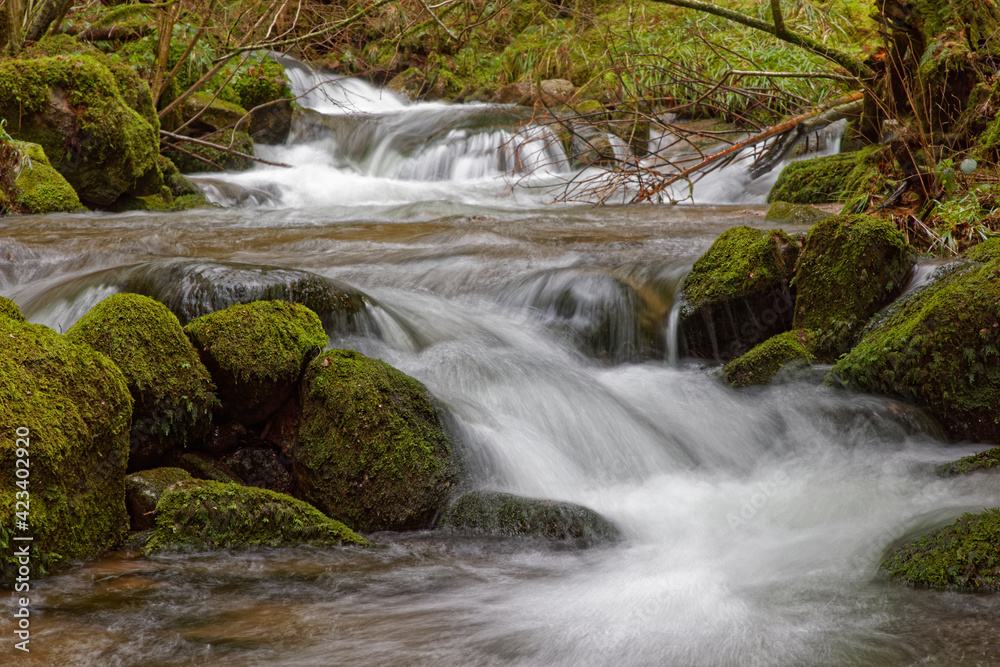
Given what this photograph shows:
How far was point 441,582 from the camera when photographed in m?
2.84

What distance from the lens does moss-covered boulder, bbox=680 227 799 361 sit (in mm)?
4895

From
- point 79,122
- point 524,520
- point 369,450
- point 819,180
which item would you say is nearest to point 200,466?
point 369,450

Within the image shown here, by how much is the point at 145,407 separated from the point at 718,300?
11.1 feet

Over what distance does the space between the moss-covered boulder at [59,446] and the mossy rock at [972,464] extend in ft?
11.6

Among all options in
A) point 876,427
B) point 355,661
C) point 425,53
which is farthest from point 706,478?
point 425,53

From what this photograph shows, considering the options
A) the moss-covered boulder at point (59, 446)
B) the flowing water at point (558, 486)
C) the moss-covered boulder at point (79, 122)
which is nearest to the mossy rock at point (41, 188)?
the moss-covered boulder at point (79, 122)

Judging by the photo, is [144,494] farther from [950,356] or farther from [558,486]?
[950,356]

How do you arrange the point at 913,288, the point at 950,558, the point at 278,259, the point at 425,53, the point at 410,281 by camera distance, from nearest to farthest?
the point at 950,558
the point at 913,288
the point at 410,281
the point at 278,259
the point at 425,53

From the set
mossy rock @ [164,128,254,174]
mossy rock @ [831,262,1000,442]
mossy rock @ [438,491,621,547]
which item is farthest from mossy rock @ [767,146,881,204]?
mossy rock @ [164,128,254,174]

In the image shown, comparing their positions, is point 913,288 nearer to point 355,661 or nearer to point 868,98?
point 868,98

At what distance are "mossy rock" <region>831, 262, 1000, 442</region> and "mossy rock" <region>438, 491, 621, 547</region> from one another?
6.47ft

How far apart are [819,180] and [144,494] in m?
7.97

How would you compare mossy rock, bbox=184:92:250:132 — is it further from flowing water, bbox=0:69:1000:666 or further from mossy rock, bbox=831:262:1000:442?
mossy rock, bbox=831:262:1000:442

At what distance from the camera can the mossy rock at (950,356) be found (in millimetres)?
3867
